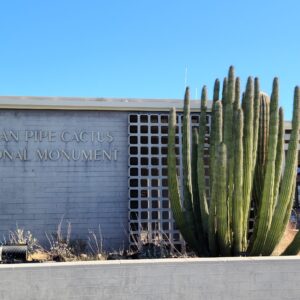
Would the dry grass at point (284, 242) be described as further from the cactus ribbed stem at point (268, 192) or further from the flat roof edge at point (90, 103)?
the flat roof edge at point (90, 103)

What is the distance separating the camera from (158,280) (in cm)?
566

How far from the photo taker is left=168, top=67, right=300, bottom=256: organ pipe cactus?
6711mm

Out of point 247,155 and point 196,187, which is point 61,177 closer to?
point 196,187

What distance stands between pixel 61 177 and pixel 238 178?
4.07 m

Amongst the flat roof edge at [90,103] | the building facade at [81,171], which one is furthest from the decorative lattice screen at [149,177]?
the flat roof edge at [90,103]

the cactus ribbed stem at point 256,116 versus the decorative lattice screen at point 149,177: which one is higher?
the cactus ribbed stem at point 256,116

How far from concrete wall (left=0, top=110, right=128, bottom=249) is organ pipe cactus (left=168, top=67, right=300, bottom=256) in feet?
6.64

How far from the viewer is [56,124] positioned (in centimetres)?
939

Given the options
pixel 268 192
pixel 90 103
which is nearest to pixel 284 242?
pixel 268 192

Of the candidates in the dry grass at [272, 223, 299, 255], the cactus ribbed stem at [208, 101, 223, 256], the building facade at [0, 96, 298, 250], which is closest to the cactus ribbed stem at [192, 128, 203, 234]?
the cactus ribbed stem at [208, 101, 223, 256]

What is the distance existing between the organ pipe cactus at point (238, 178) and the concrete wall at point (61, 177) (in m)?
2.03

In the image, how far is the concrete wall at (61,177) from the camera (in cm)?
917

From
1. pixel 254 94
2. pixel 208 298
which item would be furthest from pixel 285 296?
pixel 254 94

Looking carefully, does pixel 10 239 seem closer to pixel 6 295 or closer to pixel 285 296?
pixel 6 295
